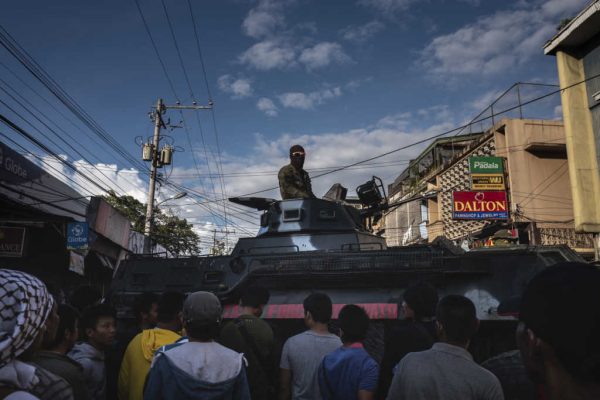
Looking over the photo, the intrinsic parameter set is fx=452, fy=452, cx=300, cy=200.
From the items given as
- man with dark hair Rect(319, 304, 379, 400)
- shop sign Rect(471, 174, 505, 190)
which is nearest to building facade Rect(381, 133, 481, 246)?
shop sign Rect(471, 174, 505, 190)

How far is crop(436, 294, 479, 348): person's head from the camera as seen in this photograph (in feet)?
7.98

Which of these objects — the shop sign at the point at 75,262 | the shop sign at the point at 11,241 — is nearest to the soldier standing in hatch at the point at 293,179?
the shop sign at the point at 11,241

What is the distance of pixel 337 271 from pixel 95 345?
2.99m

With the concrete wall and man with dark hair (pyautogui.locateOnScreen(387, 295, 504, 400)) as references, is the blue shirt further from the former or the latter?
the concrete wall

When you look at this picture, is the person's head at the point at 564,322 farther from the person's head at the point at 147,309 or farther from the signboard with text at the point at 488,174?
the signboard with text at the point at 488,174

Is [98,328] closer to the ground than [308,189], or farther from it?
closer to the ground

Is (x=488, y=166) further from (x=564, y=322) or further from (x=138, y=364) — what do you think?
(x=564, y=322)

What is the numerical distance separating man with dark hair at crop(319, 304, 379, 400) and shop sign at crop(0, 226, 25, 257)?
10970mm

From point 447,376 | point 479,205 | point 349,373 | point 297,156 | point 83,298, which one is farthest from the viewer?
point 479,205

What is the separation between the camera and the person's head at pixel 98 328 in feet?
11.6

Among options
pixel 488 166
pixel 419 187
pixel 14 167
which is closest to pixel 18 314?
pixel 14 167

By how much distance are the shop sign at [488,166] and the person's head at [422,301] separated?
18606 millimetres

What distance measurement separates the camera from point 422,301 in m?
3.38

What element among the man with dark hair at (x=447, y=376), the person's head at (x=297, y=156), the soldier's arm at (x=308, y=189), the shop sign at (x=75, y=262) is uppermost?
the person's head at (x=297, y=156)
